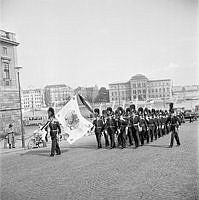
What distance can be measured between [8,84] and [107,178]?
2198 centimetres

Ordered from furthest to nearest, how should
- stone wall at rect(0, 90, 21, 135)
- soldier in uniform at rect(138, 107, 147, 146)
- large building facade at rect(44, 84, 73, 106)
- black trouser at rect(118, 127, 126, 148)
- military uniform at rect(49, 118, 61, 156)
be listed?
large building facade at rect(44, 84, 73, 106)
stone wall at rect(0, 90, 21, 135)
soldier in uniform at rect(138, 107, 147, 146)
black trouser at rect(118, 127, 126, 148)
military uniform at rect(49, 118, 61, 156)

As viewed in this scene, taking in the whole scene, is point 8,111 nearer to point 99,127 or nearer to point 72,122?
point 72,122

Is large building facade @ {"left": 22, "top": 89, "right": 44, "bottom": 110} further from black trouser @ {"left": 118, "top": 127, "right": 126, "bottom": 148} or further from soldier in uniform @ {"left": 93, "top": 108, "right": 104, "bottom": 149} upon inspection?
black trouser @ {"left": 118, "top": 127, "right": 126, "bottom": 148}

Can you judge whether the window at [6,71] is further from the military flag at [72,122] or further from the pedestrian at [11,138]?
the military flag at [72,122]

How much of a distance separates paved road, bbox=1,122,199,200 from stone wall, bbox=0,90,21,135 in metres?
15.8

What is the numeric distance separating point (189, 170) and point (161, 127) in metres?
11.3

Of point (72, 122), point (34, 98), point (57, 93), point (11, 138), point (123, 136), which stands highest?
point (57, 93)

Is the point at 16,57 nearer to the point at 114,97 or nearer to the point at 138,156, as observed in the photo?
the point at 138,156

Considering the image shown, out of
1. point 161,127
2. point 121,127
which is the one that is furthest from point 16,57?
point 121,127

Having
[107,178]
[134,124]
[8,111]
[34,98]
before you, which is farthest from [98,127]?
[34,98]

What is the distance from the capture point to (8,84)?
92.4 ft

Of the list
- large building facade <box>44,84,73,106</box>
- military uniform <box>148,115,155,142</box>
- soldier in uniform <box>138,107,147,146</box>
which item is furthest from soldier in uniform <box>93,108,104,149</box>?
large building facade <box>44,84,73,106</box>

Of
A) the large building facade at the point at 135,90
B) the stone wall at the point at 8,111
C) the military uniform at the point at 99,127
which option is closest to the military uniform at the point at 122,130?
the military uniform at the point at 99,127

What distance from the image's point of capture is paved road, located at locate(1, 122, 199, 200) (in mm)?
6305
